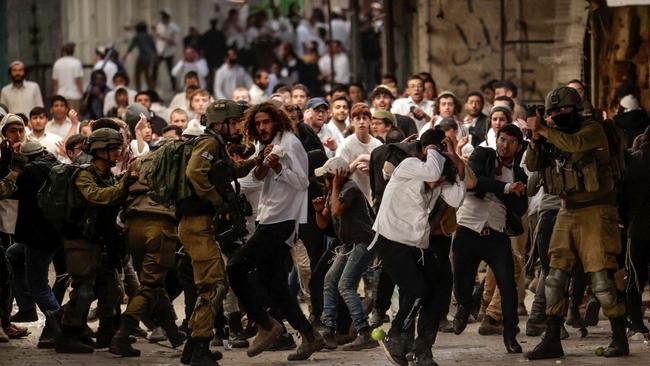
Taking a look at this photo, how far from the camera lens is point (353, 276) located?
16.5 metres

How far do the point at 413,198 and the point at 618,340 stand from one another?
6.45ft

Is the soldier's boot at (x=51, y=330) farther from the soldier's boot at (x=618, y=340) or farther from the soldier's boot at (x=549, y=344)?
the soldier's boot at (x=618, y=340)

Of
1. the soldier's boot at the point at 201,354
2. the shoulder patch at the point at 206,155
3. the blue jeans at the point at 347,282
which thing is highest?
the shoulder patch at the point at 206,155

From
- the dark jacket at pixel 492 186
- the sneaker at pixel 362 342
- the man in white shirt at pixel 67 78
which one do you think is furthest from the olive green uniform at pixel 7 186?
the man in white shirt at pixel 67 78

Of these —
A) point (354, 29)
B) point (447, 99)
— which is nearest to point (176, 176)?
point (447, 99)

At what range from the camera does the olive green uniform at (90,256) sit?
52.4 ft

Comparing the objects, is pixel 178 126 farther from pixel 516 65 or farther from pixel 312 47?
pixel 312 47

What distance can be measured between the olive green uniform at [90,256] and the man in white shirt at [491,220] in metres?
2.78

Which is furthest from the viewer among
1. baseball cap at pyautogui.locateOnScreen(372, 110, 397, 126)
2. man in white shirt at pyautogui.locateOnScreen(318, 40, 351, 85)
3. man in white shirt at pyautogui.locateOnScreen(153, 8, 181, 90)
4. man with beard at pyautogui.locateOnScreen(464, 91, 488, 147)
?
man in white shirt at pyautogui.locateOnScreen(153, 8, 181, 90)

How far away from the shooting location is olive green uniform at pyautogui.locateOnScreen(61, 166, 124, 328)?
16.0m

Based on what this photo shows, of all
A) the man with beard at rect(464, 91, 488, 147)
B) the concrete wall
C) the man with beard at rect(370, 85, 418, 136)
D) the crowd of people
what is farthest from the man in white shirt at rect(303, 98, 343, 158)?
the concrete wall

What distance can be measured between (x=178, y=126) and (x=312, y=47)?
797 inches

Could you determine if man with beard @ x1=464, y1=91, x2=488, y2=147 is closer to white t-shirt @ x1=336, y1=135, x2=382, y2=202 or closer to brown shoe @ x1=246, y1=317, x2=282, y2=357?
white t-shirt @ x1=336, y1=135, x2=382, y2=202

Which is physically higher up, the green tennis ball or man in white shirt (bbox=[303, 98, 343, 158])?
man in white shirt (bbox=[303, 98, 343, 158])
